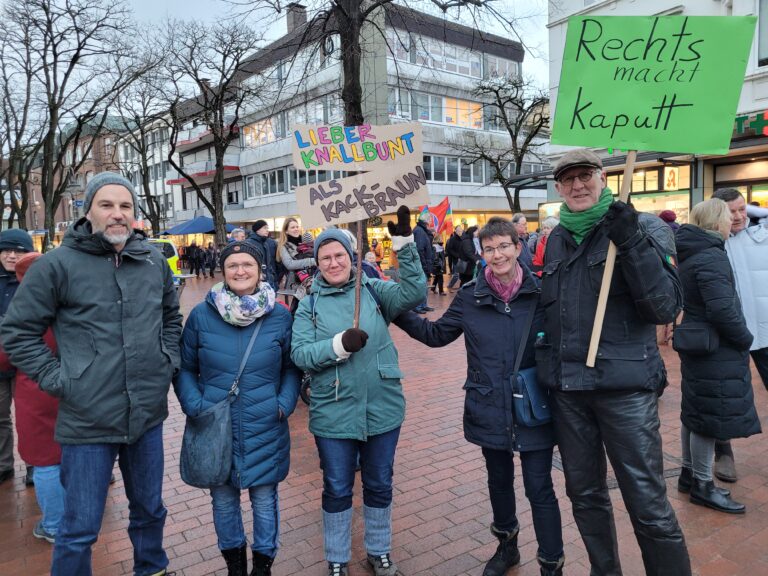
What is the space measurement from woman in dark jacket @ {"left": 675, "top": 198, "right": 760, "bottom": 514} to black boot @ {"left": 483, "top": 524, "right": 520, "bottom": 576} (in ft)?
4.88

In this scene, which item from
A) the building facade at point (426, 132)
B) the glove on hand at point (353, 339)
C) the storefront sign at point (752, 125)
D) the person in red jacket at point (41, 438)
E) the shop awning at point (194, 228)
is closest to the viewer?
the glove on hand at point (353, 339)

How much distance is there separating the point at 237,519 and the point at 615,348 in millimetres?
2098

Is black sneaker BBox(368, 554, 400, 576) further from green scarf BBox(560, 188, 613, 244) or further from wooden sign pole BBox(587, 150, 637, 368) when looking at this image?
green scarf BBox(560, 188, 613, 244)

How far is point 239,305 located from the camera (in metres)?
2.90

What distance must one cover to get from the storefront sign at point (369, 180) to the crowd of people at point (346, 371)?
0.18 meters

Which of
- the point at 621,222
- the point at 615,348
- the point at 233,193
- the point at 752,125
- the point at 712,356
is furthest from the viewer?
the point at 233,193

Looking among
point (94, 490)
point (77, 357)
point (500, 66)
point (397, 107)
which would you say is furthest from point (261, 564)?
point (500, 66)

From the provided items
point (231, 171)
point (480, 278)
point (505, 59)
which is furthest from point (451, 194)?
point (480, 278)

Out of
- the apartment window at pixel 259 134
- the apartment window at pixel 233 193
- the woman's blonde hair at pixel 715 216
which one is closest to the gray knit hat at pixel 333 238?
the woman's blonde hair at pixel 715 216

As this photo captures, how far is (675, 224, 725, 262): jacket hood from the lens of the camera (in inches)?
140

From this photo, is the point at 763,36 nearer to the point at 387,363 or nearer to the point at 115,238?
the point at 387,363

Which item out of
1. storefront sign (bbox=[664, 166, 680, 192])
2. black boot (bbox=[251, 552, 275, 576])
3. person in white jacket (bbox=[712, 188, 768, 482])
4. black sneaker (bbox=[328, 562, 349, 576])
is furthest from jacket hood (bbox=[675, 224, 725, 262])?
storefront sign (bbox=[664, 166, 680, 192])

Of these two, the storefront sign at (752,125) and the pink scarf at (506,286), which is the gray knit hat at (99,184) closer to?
the pink scarf at (506,286)

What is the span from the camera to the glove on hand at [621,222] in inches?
90.7
